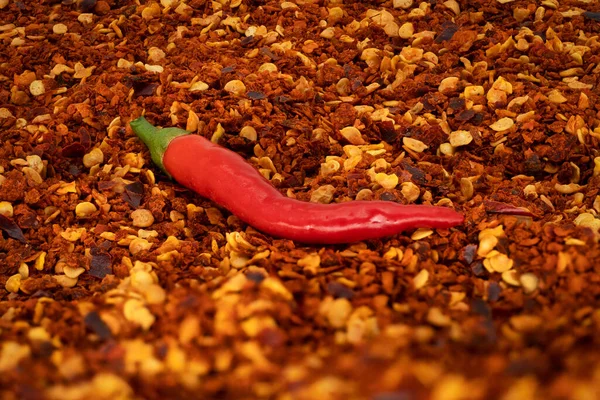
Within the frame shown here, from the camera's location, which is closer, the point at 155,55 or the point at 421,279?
the point at 421,279

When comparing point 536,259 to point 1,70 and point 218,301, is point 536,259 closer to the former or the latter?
point 218,301

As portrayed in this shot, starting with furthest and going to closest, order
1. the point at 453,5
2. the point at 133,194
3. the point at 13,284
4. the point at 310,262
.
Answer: the point at 453,5
the point at 133,194
the point at 13,284
the point at 310,262

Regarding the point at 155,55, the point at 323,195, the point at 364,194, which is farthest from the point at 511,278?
the point at 155,55

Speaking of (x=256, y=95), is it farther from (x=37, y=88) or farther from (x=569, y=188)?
(x=569, y=188)

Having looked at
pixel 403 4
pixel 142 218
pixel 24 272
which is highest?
pixel 403 4

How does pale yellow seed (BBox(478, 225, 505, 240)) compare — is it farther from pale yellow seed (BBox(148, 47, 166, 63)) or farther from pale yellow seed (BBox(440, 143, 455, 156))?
pale yellow seed (BBox(148, 47, 166, 63))

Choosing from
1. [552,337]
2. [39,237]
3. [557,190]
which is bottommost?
[39,237]

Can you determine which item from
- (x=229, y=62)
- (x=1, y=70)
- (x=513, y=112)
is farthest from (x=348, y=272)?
(x=1, y=70)
